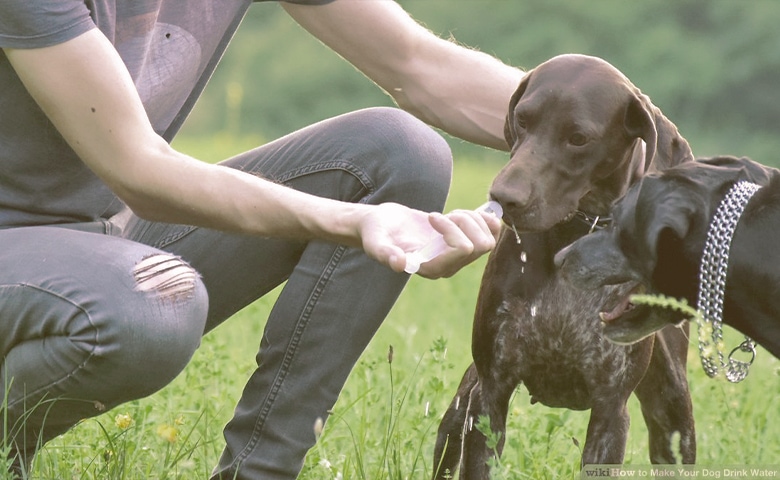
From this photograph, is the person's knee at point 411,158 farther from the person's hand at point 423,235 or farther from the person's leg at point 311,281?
the person's hand at point 423,235

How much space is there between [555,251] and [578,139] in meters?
0.33

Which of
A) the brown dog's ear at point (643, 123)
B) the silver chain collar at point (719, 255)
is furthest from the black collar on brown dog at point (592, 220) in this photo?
the silver chain collar at point (719, 255)

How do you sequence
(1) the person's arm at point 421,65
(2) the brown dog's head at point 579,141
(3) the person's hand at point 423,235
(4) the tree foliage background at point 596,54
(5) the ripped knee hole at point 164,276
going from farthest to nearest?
1. (4) the tree foliage background at point 596,54
2. (1) the person's arm at point 421,65
3. (2) the brown dog's head at point 579,141
4. (5) the ripped knee hole at point 164,276
5. (3) the person's hand at point 423,235

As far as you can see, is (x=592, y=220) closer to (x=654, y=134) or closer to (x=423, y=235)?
(x=654, y=134)

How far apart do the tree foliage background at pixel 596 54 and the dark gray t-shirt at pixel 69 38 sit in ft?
45.0

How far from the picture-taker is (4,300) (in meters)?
2.96

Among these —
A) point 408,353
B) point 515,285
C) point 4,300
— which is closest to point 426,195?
point 515,285

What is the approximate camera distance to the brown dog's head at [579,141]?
3.41 metres

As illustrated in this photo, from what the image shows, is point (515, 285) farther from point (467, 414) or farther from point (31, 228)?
point (31, 228)

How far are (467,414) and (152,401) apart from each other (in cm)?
109

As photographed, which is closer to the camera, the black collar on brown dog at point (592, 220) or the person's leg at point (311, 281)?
the person's leg at point (311, 281)

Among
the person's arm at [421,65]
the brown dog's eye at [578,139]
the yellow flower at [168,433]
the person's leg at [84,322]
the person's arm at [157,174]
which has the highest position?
the person's arm at [421,65]

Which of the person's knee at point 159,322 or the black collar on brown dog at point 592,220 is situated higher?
the black collar on brown dog at point 592,220

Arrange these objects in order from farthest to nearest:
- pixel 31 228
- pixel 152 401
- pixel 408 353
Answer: pixel 408 353 < pixel 152 401 < pixel 31 228
